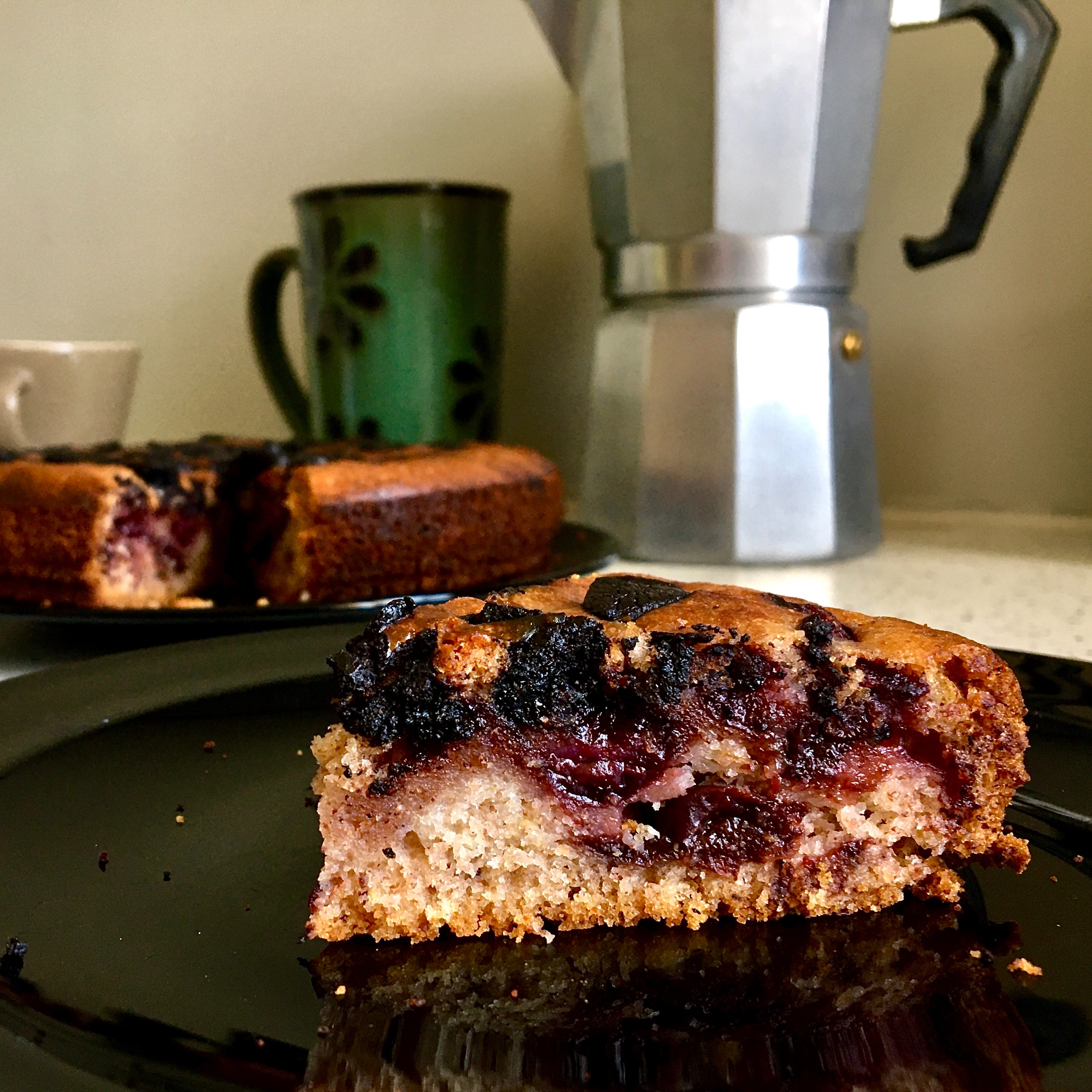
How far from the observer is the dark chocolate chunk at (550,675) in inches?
27.1

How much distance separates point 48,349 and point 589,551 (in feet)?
3.02

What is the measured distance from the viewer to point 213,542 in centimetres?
166

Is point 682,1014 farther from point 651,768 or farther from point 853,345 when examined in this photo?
point 853,345

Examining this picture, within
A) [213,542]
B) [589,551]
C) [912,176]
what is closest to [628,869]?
[589,551]

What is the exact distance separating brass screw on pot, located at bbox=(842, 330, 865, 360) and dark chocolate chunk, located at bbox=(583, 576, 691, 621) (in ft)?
3.02

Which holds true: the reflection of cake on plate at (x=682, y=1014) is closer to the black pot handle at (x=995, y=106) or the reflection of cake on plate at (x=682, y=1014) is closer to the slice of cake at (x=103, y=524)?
the slice of cake at (x=103, y=524)

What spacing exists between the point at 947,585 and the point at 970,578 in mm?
72

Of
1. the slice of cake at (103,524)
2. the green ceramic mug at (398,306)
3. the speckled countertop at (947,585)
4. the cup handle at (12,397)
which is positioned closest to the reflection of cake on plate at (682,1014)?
the speckled countertop at (947,585)

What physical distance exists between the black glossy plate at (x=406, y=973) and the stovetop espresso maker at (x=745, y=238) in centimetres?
77

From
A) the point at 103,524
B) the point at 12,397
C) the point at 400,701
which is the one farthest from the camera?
the point at 12,397

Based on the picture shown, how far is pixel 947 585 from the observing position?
4.88 feet

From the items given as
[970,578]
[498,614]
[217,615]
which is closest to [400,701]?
[498,614]

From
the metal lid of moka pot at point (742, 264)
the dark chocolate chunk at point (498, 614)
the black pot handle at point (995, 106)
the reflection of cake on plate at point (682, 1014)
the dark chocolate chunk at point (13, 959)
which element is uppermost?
the black pot handle at point (995, 106)

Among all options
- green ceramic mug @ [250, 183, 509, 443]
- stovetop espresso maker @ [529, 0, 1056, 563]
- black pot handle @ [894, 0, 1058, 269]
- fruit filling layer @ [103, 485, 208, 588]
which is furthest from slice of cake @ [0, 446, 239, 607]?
black pot handle @ [894, 0, 1058, 269]
